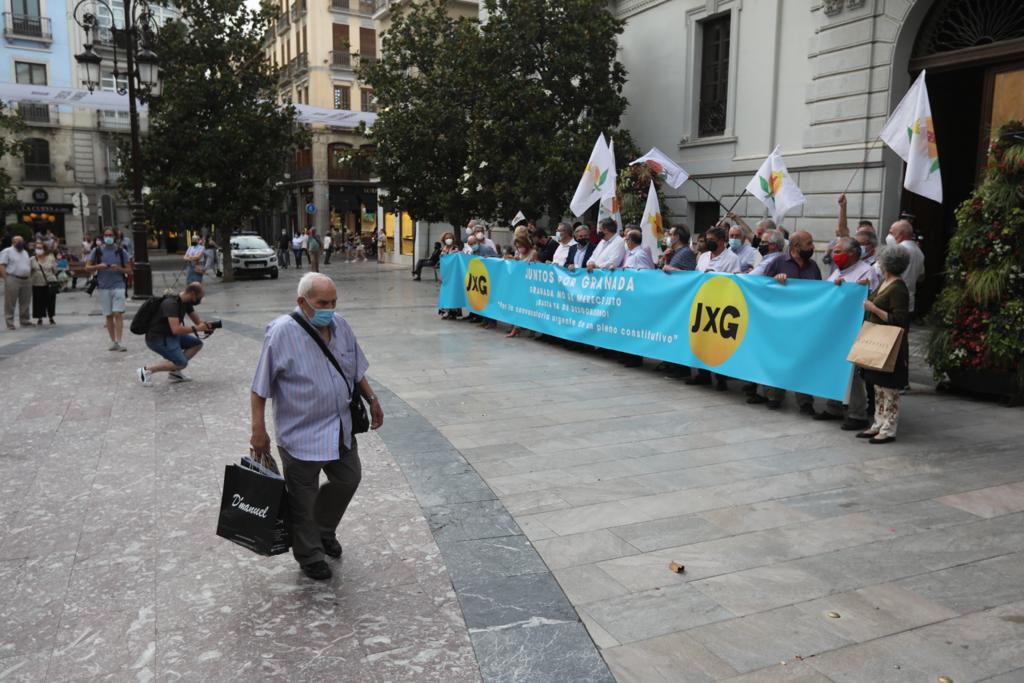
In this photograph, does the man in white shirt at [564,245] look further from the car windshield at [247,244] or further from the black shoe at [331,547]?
the car windshield at [247,244]

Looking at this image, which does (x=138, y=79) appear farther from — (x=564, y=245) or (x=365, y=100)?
(x=365, y=100)

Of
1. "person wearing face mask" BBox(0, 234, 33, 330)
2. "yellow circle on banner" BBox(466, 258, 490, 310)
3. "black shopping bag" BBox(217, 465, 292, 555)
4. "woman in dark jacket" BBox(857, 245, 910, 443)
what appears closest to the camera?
"black shopping bag" BBox(217, 465, 292, 555)

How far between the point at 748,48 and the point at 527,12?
546cm

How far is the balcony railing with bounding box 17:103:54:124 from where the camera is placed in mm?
47531

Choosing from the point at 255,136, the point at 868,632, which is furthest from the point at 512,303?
the point at 255,136

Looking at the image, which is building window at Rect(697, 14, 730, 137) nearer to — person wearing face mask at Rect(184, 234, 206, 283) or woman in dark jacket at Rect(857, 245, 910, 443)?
person wearing face mask at Rect(184, 234, 206, 283)

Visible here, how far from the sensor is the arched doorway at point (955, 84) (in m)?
12.2

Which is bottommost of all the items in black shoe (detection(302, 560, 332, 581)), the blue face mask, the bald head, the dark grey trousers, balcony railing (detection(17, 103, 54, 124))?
black shoe (detection(302, 560, 332, 581))

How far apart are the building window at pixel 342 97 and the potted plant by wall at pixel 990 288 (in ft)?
163

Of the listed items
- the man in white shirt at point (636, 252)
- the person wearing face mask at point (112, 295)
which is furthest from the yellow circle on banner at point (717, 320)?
the person wearing face mask at point (112, 295)

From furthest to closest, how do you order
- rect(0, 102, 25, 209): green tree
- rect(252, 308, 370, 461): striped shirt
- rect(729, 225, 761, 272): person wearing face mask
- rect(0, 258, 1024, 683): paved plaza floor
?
rect(0, 102, 25, 209): green tree, rect(729, 225, 761, 272): person wearing face mask, rect(252, 308, 370, 461): striped shirt, rect(0, 258, 1024, 683): paved plaza floor

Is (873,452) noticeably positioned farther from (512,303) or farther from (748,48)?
(748,48)

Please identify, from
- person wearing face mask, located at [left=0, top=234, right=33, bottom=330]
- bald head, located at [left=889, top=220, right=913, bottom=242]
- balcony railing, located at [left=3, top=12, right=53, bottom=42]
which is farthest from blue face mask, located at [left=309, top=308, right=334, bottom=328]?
balcony railing, located at [left=3, top=12, right=53, bottom=42]

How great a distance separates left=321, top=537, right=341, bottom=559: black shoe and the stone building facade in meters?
11.3
